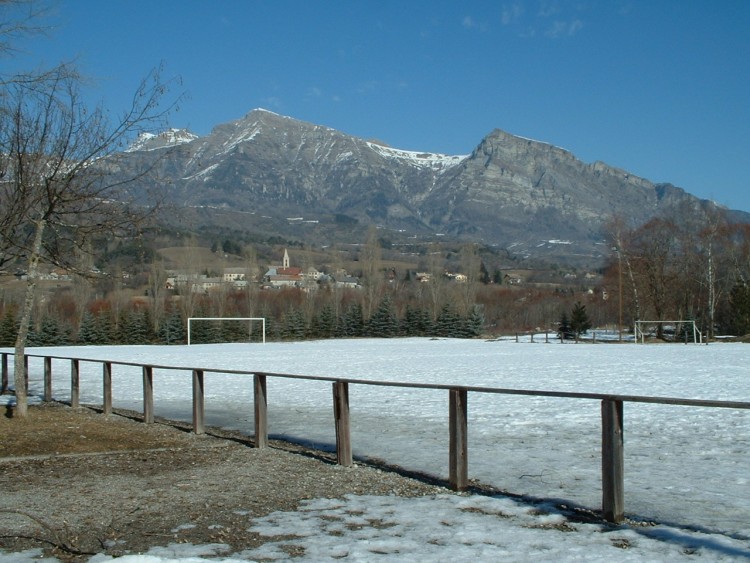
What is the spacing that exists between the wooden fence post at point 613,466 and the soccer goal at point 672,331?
53970mm

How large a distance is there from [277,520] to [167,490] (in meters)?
1.59

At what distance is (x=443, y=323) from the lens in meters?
86.8

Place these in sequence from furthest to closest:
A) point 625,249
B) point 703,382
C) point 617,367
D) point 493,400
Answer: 1. point 625,249
2. point 617,367
3. point 703,382
4. point 493,400

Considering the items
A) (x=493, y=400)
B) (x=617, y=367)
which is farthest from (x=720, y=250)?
(x=493, y=400)

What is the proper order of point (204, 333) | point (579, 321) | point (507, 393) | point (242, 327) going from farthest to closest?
1. point (242, 327)
2. point (204, 333)
3. point (579, 321)
4. point (507, 393)

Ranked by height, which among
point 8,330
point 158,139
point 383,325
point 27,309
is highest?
point 158,139

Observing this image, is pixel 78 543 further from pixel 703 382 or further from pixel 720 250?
pixel 720 250

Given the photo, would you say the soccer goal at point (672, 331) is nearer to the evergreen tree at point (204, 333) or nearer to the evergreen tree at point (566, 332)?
the evergreen tree at point (566, 332)

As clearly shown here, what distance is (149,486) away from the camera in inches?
294

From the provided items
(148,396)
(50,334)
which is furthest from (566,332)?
(148,396)

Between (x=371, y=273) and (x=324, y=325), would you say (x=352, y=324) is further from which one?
(x=371, y=273)

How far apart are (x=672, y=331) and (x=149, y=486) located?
72784 mm

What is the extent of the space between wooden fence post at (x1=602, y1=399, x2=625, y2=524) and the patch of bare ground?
5.72ft

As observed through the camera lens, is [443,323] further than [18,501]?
Yes
